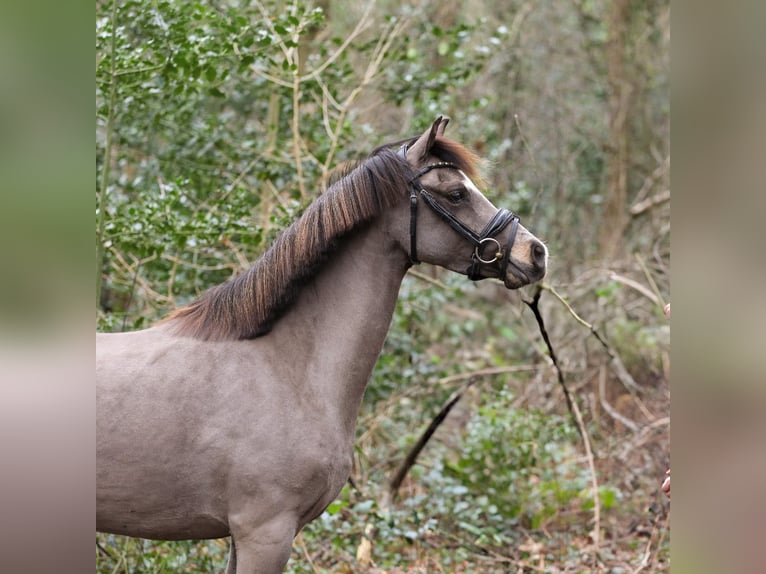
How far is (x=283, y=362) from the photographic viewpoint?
127 inches

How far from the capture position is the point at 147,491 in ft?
10.0

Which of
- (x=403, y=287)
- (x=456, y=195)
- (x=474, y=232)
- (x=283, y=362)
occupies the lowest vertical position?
(x=403, y=287)

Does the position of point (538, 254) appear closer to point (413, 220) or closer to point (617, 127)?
point (413, 220)

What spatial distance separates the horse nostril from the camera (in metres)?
3.21

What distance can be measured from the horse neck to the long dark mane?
2.1 inches

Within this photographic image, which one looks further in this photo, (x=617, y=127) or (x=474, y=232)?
(x=617, y=127)

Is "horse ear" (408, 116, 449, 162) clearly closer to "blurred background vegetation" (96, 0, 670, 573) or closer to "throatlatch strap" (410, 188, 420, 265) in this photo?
"throatlatch strap" (410, 188, 420, 265)

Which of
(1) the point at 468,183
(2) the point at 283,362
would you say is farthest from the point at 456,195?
(2) the point at 283,362

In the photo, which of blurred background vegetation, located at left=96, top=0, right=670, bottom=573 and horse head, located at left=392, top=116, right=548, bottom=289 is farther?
blurred background vegetation, located at left=96, top=0, right=670, bottom=573

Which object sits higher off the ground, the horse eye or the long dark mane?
the horse eye

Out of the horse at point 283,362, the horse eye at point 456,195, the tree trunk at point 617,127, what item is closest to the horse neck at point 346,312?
the horse at point 283,362

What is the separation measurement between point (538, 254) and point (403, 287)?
3.45 metres

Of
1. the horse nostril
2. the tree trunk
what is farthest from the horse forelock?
the tree trunk
